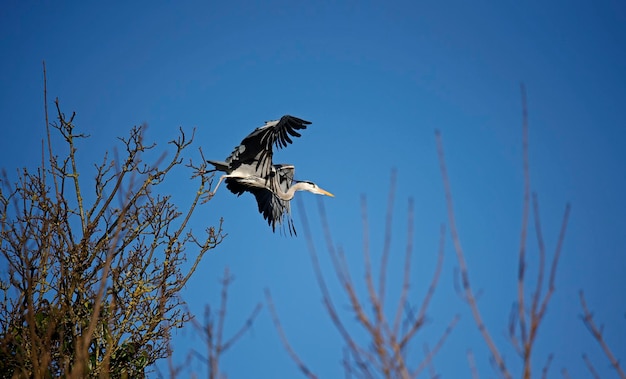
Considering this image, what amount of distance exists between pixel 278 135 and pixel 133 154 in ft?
14.0

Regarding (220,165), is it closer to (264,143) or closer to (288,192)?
(264,143)

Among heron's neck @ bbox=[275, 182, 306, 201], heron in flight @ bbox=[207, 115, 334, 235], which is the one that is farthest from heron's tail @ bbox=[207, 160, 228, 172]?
heron's neck @ bbox=[275, 182, 306, 201]

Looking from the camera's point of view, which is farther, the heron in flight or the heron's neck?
the heron's neck

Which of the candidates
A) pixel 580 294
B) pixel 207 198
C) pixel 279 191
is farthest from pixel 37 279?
pixel 279 191

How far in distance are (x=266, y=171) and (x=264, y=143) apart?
1.94 ft

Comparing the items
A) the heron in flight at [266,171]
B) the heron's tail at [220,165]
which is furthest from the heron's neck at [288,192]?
the heron's tail at [220,165]

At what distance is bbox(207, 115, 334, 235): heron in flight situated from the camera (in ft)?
35.9

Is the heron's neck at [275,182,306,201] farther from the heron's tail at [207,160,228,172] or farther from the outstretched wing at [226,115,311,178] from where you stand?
the heron's tail at [207,160,228,172]

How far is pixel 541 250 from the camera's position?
2.15 m

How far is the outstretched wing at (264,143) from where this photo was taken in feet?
35.6

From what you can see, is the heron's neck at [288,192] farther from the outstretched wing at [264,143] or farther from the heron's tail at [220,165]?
the heron's tail at [220,165]

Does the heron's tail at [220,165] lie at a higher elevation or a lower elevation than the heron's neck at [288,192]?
lower

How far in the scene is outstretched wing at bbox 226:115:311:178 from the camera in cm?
1086

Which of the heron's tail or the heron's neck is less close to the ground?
the heron's neck
